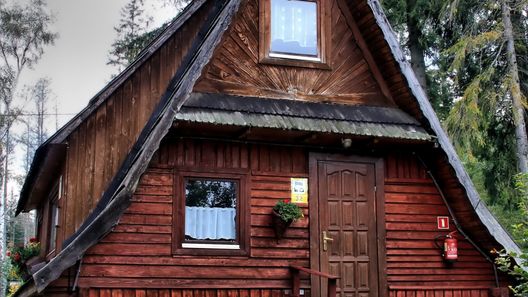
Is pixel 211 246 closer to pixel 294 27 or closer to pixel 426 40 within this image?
pixel 294 27

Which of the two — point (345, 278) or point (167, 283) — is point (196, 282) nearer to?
point (167, 283)

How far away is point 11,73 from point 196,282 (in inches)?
892

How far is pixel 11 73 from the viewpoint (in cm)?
2925

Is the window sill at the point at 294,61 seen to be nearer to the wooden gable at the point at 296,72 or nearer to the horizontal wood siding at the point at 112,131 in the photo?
the wooden gable at the point at 296,72

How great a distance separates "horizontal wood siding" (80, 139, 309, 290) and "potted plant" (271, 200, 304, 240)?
147 millimetres

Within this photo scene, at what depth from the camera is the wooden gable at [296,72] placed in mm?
10383

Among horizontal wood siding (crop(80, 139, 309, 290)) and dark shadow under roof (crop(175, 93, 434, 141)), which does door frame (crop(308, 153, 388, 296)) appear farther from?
dark shadow under roof (crop(175, 93, 434, 141))

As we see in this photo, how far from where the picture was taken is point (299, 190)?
10.5 meters

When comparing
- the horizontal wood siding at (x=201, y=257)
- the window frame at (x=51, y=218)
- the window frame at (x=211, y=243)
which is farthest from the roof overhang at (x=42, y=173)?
the window frame at (x=211, y=243)

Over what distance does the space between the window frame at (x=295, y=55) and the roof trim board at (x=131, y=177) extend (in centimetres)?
69

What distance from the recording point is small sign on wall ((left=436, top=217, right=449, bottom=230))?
11219 mm

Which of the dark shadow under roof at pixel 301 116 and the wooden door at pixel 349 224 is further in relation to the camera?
the wooden door at pixel 349 224

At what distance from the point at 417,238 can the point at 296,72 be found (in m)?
3.37

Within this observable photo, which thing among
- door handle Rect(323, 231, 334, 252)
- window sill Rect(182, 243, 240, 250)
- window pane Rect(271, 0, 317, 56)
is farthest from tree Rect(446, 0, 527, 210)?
window sill Rect(182, 243, 240, 250)
